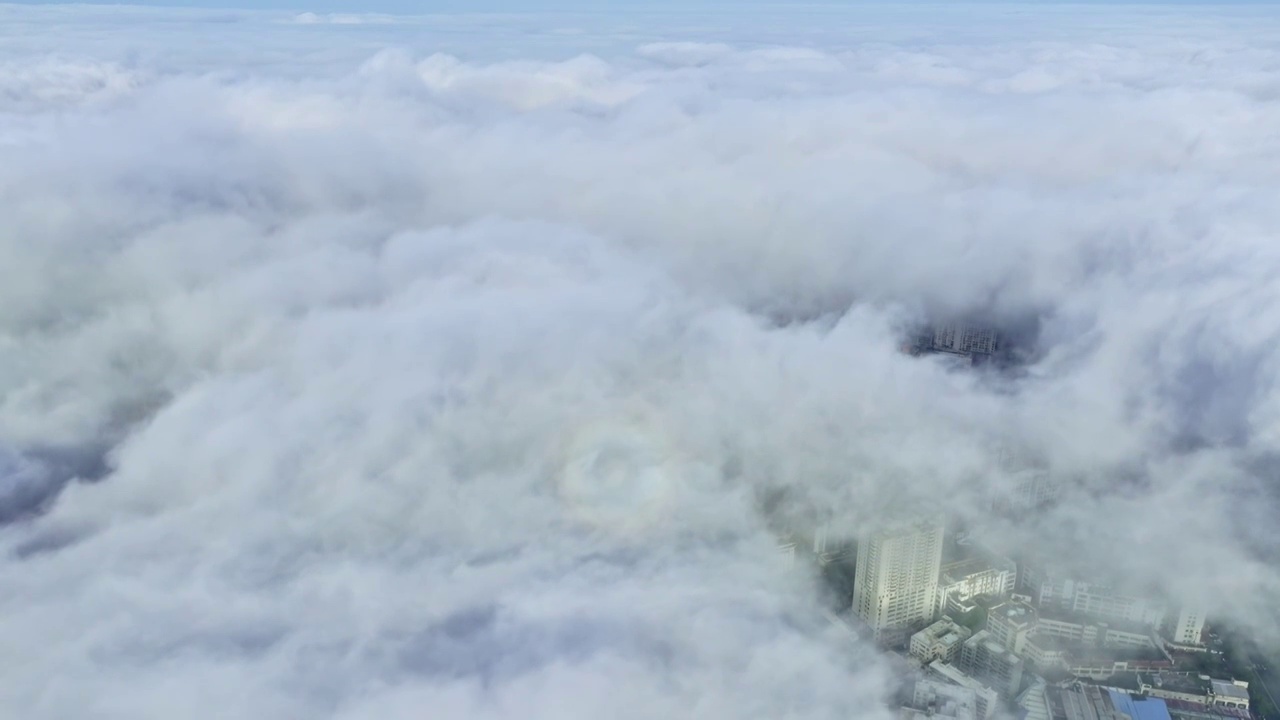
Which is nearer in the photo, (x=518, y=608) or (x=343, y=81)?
(x=518, y=608)

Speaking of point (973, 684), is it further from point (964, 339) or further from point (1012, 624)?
point (964, 339)

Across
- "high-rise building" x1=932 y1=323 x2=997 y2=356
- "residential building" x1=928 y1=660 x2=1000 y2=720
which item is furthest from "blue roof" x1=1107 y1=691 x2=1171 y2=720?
"high-rise building" x1=932 y1=323 x2=997 y2=356

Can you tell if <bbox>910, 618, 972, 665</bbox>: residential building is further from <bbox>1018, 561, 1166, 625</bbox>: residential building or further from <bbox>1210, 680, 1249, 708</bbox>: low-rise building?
<bbox>1210, 680, 1249, 708</bbox>: low-rise building

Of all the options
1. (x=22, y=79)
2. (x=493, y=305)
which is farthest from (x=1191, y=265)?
(x=22, y=79)

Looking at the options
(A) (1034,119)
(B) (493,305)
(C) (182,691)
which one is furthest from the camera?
(A) (1034,119)

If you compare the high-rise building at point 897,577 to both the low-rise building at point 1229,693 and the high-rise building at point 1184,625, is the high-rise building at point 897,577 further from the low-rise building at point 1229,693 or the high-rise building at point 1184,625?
the low-rise building at point 1229,693

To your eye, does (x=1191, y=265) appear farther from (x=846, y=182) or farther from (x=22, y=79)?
(x=22, y=79)
